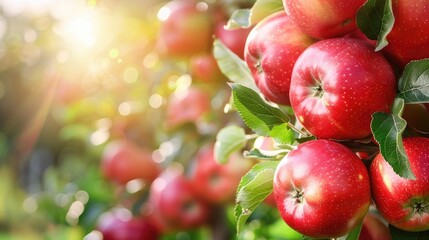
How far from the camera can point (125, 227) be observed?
1962 mm

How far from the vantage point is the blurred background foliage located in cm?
187

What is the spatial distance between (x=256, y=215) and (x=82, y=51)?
74 cm

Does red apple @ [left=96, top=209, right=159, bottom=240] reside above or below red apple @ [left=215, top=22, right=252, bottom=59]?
below

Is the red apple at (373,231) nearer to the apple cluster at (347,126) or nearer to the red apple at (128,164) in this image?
the apple cluster at (347,126)

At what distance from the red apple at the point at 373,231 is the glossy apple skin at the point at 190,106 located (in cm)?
93

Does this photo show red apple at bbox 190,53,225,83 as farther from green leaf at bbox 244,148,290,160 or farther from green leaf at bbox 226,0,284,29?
green leaf at bbox 244,148,290,160

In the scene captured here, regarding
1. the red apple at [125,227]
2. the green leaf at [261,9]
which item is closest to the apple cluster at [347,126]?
the green leaf at [261,9]

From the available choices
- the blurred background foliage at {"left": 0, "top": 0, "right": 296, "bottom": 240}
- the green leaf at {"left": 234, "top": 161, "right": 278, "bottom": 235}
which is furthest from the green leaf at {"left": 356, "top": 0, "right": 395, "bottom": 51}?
the blurred background foliage at {"left": 0, "top": 0, "right": 296, "bottom": 240}

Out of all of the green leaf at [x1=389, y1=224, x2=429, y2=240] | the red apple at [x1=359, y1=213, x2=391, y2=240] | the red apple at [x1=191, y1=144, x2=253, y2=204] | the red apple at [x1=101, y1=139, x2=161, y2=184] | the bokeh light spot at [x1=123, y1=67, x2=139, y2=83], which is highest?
the green leaf at [x1=389, y1=224, x2=429, y2=240]

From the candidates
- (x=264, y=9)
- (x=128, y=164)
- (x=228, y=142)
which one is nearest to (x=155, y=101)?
(x=128, y=164)

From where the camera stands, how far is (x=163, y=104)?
208 cm

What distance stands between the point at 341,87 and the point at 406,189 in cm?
15

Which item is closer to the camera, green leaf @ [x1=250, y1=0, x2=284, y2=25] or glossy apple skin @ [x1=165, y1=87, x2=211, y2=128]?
green leaf @ [x1=250, y1=0, x2=284, y2=25]

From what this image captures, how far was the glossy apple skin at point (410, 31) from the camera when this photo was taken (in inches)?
30.9
